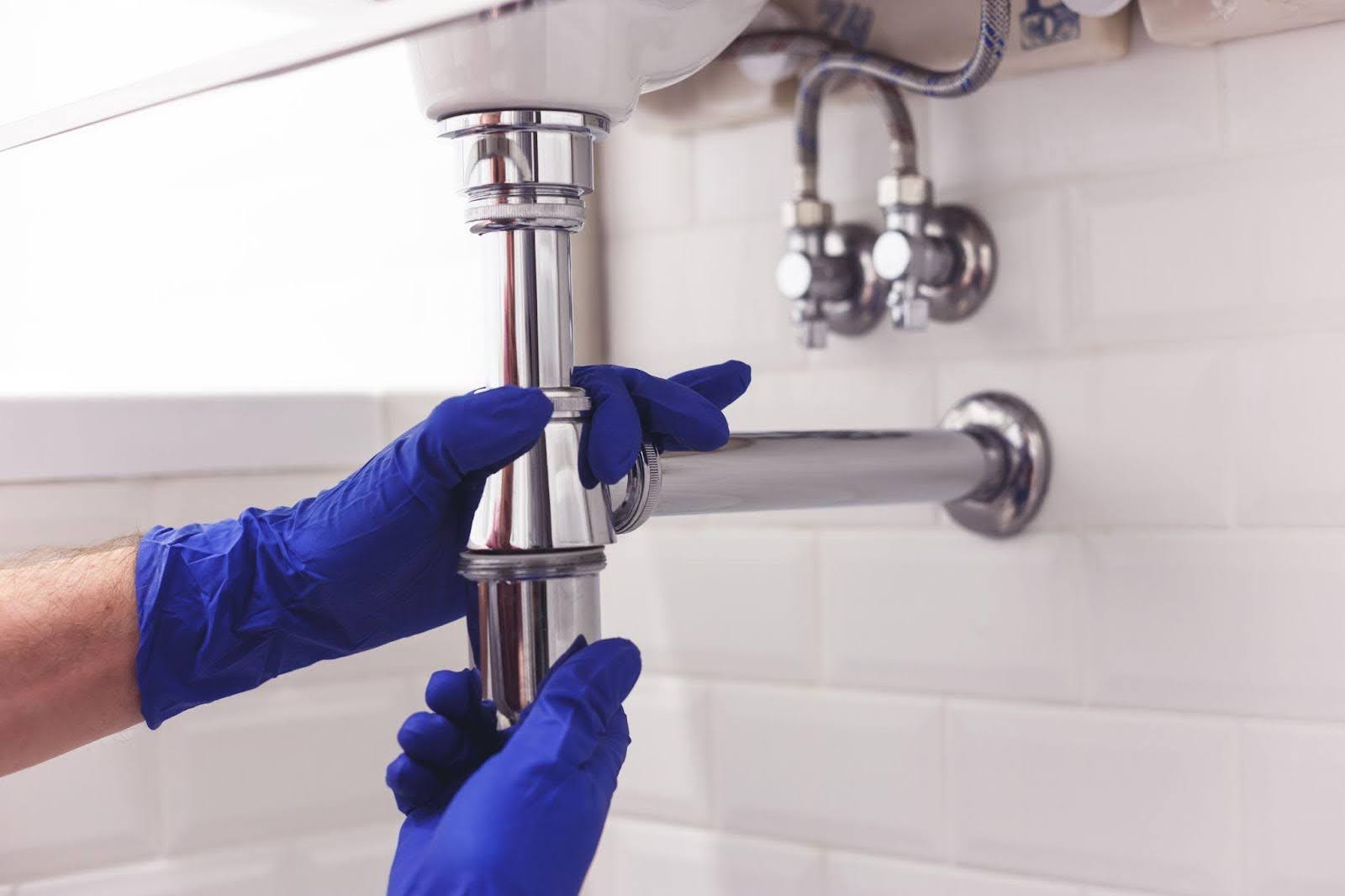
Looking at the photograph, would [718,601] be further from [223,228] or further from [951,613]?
[223,228]

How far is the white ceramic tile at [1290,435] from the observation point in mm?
654

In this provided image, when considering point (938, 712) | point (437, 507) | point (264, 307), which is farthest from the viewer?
point (264, 307)

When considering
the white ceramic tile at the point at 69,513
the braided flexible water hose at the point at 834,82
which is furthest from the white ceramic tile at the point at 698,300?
the white ceramic tile at the point at 69,513

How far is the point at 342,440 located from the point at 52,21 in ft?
1.03

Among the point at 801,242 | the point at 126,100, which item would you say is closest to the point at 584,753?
the point at 126,100

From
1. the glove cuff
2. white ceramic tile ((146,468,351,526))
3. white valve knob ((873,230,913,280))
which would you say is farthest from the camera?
white ceramic tile ((146,468,351,526))

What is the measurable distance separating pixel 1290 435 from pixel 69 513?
0.64 m

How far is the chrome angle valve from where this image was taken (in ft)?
2.34

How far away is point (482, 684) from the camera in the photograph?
519 mm

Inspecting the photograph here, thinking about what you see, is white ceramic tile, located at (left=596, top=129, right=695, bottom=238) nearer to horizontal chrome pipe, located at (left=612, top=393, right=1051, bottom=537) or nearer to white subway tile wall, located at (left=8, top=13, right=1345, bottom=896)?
white subway tile wall, located at (left=8, top=13, right=1345, bottom=896)

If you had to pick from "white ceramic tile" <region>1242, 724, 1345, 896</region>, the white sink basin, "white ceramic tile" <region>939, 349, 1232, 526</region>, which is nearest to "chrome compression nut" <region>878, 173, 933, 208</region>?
"white ceramic tile" <region>939, 349, 1232, 526</region>

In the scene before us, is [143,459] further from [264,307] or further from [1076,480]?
[1076,480]

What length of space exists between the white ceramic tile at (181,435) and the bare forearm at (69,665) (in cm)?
14

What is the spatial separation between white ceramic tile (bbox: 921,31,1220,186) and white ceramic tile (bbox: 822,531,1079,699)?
0.20m
